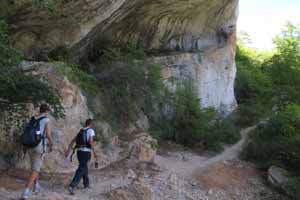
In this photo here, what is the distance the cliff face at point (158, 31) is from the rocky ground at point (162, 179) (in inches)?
133

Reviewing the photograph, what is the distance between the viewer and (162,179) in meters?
9.03

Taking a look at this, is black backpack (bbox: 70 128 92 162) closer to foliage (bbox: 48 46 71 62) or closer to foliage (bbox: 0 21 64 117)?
foliage (bbox: 0 21 64 117)

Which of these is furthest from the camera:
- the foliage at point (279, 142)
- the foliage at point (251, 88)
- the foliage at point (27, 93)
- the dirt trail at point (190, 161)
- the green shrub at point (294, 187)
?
the foliage at point (251, 88)

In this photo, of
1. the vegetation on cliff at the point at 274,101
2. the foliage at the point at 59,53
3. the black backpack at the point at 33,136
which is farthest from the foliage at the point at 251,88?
the black backpack at the point at 33,136

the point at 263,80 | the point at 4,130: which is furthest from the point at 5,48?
the point at 263,80

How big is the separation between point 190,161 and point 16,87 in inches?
250

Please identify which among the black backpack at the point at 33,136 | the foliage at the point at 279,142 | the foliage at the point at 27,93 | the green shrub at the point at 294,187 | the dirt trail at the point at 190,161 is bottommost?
the green shrub at the point at 294,187

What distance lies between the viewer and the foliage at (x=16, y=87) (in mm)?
6391

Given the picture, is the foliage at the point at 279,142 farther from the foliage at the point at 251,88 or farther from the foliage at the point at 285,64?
the foliage at the point at 285,64

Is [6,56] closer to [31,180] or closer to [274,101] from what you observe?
[31,180]

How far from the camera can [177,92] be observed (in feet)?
45.8

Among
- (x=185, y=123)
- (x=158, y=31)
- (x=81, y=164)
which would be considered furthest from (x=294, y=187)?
(x=158, y=31)

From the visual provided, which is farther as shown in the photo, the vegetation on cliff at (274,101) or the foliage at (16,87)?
the vegetation on cliff at (274,101)

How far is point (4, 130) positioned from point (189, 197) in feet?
12.6
